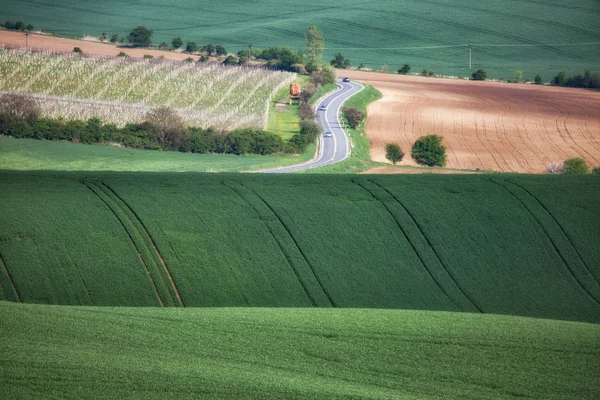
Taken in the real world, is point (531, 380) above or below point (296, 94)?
below

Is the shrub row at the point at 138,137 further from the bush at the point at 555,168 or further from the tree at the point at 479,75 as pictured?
the tree at the point at 479,75

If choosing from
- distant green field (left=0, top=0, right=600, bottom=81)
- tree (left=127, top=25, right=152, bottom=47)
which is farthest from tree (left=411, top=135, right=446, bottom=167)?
tree (left=127, top=25, right=152, bottom=47)

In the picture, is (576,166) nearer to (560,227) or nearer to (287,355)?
(560,227)

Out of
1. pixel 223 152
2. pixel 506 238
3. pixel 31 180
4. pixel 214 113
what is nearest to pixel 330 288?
pixel 506 238

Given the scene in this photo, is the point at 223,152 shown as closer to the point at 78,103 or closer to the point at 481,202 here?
the point at 78,103

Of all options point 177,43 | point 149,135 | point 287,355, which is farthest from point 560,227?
point 177,43
